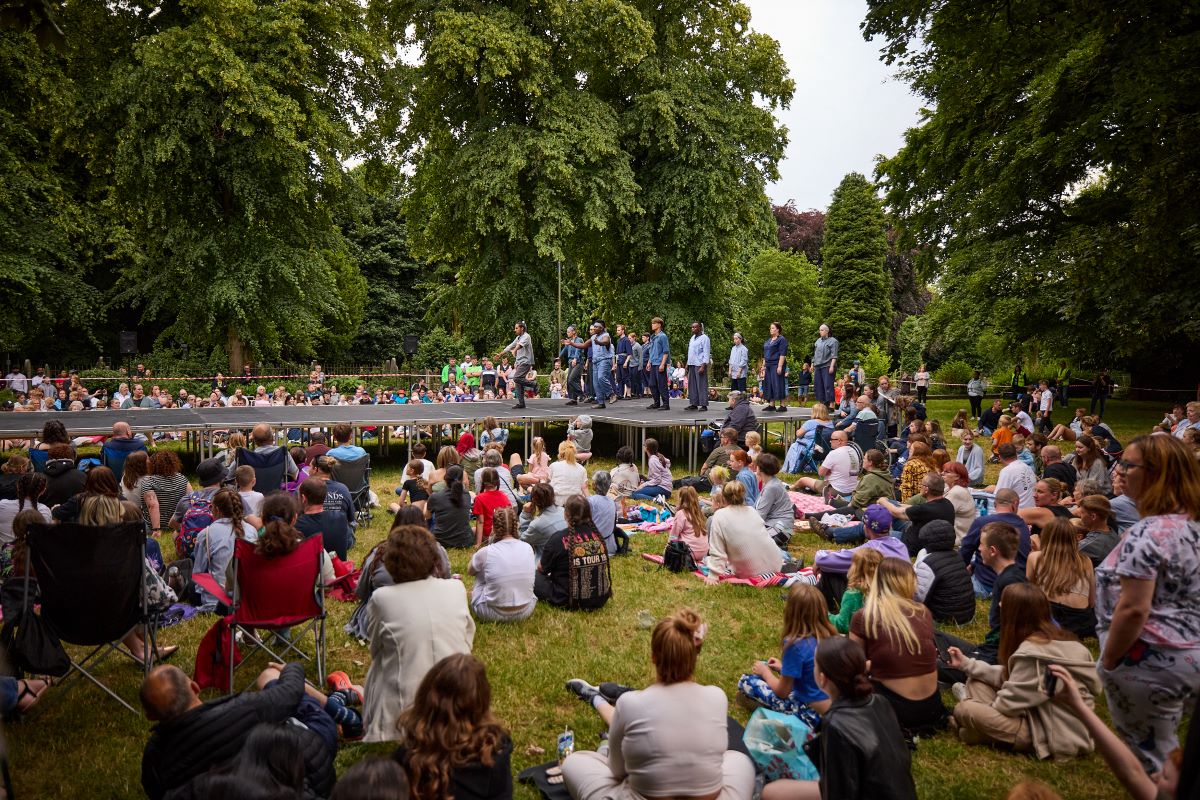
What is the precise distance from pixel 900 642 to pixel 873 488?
199 inches

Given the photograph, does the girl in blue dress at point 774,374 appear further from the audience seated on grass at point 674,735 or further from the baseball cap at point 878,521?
the audience seated on grass at point 674,735

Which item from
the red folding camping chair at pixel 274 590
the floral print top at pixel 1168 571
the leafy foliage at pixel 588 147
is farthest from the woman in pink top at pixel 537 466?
the leafy foliage at pixel 588 147

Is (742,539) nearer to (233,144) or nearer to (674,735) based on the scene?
(674,735)

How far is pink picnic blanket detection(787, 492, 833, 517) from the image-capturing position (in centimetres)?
1022

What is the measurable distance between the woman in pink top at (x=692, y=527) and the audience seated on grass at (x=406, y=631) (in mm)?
4193

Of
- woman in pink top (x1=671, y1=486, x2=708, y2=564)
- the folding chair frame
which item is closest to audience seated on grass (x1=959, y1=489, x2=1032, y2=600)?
woman in pink top (x1=671, y1=486, x2=708, y2=564)

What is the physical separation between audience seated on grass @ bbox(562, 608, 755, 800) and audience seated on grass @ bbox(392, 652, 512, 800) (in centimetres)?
60

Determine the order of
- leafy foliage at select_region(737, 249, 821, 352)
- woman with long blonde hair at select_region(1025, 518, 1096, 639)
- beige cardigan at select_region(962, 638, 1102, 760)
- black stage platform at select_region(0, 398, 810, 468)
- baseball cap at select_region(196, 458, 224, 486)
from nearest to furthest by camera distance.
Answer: beige cardigan at select_region(962, 638, 1102, 760), woman with long blonde hair at select_region(1025, 518, 1096, 639), baseball cap at select_region(196, 458, 224, 486), black stage platform at select_region(0, 398, 810, 468), leafy foliage at select_region(737, 249, 821, 352)

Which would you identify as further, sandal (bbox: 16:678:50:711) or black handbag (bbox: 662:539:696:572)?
black handbag (bbox: 662:539:696:572)

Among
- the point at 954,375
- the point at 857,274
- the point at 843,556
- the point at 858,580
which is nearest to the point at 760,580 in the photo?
the point at 843,556

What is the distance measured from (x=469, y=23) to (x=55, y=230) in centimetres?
1328

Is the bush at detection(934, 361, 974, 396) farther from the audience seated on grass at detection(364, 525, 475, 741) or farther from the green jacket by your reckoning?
the audience seated on grass at detection(364, 525, 475, 741)

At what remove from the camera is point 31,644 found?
15.0 feet

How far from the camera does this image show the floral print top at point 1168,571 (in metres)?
3.17
